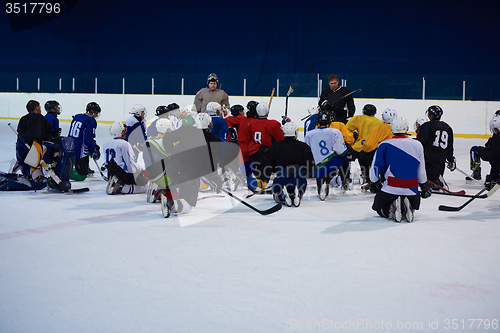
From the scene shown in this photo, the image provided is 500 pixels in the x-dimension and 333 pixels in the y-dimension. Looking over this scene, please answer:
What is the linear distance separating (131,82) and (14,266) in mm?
13144

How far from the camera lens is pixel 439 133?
5773 mm

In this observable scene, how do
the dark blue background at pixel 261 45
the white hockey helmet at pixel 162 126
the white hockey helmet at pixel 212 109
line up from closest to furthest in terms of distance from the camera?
the white hockey helmet at pixel 162 126 → the white hockey helmet at pixel 212 109 → the dark blue background at pixel 261 45

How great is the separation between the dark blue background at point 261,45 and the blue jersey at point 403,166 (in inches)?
362

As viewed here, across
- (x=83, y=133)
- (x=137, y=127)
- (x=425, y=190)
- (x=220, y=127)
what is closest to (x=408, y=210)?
(x=425, y=190)

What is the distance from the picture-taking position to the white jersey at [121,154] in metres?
5.84

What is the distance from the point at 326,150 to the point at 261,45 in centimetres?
1268

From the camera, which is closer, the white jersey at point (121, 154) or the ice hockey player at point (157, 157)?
the ice hockey player at point (157, 157)

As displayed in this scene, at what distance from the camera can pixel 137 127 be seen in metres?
6.84

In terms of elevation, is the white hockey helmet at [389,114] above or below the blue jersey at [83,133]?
above

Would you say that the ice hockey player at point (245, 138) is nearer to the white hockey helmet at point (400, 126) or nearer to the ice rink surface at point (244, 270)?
the ice rink surface at point (244, 270)

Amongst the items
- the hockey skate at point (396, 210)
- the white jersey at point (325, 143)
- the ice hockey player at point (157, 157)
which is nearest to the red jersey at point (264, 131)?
the white jersey at point (325, 143)

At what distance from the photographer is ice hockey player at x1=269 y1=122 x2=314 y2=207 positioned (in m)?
5.31

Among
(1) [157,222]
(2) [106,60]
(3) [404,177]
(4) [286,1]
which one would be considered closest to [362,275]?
(3) [404,177]

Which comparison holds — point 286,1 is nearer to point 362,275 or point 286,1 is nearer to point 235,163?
point 235,163
